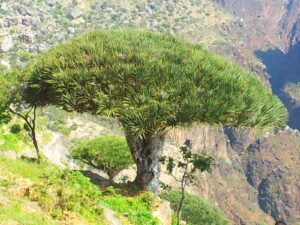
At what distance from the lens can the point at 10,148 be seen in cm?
2847

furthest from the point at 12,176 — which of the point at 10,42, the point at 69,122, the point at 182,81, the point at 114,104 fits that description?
the point at 10,42

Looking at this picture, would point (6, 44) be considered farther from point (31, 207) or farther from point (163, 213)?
point (31, 207)

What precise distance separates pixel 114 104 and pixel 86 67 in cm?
192

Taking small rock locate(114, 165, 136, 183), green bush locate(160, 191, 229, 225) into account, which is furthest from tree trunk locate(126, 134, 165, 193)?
green bush locate(160, 191, 229, 225)

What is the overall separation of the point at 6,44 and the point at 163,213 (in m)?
180

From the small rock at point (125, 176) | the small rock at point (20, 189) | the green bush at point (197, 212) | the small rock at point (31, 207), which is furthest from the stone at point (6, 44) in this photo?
the small rock at point (31, 207)

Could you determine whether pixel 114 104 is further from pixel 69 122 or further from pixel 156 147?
pixel 69 122

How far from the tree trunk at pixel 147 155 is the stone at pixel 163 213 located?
1.29m

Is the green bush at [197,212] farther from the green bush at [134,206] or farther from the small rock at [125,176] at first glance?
the green bush at [134,206]

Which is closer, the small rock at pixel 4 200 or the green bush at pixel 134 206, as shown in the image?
the small rock at pixel 4 200

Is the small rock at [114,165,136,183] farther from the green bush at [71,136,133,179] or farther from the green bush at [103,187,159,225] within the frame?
the green bush at [103,187,159,225]

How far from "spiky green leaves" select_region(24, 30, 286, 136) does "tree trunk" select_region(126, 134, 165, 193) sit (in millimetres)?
2161

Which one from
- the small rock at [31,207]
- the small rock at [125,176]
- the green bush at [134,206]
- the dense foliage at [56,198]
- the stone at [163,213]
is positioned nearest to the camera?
the dense foliage at [56,198]

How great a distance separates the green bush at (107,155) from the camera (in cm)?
4956
